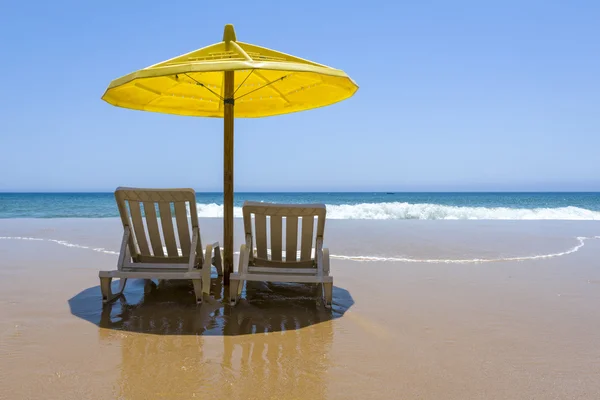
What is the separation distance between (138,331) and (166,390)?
3.76 feet

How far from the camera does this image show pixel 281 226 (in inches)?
172

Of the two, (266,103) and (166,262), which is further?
(266,103)

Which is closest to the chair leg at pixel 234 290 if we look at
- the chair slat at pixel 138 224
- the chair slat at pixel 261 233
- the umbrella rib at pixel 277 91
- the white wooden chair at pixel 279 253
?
the white wooden chair at pixel 279 253

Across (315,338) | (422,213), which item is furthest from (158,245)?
(422,213)

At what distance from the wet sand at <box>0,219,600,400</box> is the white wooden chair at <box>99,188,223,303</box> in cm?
31

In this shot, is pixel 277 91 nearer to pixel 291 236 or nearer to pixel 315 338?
pixel 291 236

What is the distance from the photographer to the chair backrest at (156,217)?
13.9 feet

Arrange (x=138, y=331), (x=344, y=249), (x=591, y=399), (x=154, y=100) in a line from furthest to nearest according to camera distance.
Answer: (x=344, y=249)
(x=154, y=100)
(x=138, y=331)
(x=591, y=399)

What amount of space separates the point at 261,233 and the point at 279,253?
0.96 feet

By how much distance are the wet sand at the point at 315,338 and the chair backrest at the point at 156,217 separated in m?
0.47

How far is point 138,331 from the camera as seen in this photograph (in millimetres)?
3562

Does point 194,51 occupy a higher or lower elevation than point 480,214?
higher

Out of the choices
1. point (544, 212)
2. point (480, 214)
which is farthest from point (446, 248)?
point (544, 212)

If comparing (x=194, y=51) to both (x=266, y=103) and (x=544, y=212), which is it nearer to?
(x=266, y=103)
